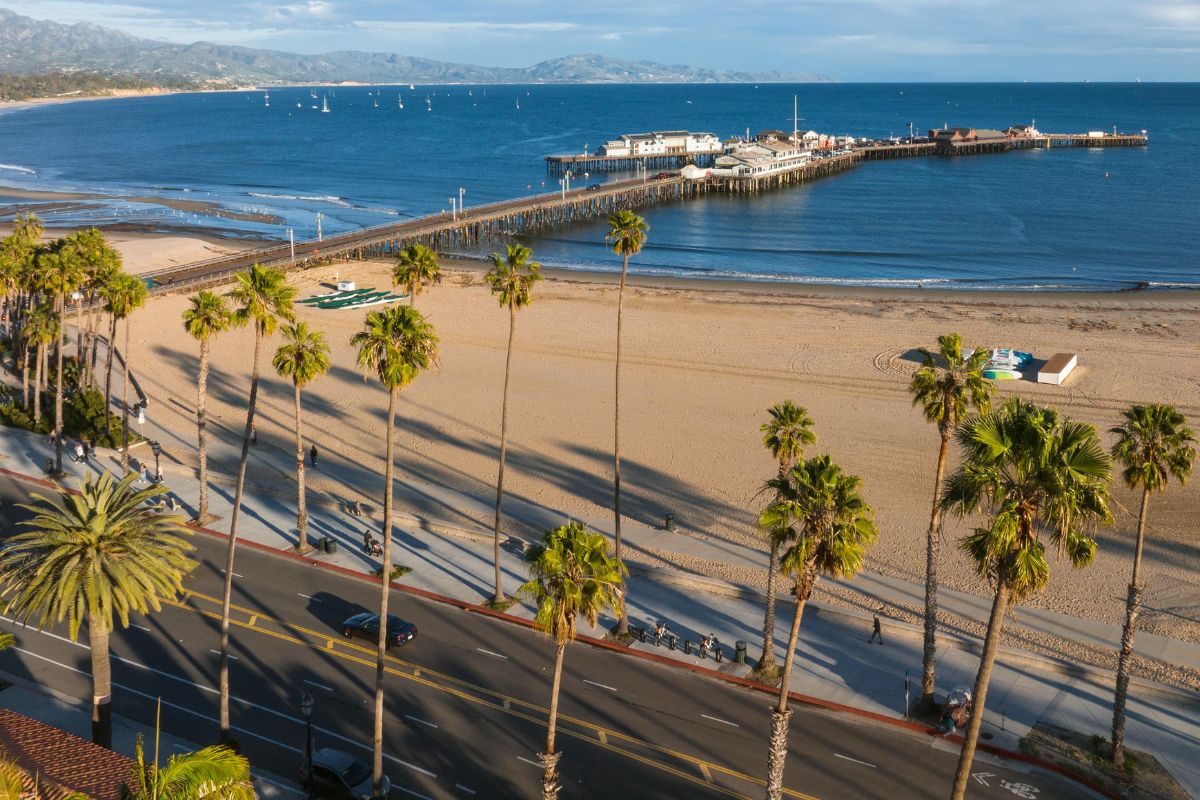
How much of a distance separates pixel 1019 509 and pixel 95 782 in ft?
62.4

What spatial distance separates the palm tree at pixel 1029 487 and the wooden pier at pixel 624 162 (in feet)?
530

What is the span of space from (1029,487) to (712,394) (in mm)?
39592

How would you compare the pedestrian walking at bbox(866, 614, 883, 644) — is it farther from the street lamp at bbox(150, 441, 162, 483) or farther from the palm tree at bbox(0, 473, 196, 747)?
the street lamp at bbox(150, 441, 162, 483)

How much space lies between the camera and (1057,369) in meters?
59.2

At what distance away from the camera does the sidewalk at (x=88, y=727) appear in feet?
82.2

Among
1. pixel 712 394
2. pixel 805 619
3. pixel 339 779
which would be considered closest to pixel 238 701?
pixel 339 779

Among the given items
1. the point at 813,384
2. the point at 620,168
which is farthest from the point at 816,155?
the point at 813,384

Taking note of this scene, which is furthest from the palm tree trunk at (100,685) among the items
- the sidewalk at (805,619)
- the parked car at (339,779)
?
the sidewalk at (805,619)

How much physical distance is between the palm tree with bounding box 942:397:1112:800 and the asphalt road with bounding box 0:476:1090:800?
28.2 feet

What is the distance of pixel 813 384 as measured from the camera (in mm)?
59781

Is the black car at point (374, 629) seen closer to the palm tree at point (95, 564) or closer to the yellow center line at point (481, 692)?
the yellow center line at point (481, 692)

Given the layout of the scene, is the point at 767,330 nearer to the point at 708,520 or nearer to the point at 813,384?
the point at 813,384

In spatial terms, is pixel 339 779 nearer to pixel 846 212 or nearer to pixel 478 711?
pixel 478 711

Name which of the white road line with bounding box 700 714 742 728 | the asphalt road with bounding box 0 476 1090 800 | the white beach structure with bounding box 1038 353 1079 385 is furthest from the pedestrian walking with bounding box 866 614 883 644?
the white beach structure with bounding box 1038 353 1079 385
